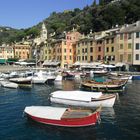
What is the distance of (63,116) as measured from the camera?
108 ft

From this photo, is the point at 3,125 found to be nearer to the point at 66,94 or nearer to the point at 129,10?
the point at 66,94

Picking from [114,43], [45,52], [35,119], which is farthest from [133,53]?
[35,119]

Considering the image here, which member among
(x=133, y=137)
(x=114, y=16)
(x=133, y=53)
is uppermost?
(x=114, y=16)

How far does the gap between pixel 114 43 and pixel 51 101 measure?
197 ft

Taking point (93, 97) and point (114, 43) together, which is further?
point (114, 43)

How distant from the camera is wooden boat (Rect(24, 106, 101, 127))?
32312mm

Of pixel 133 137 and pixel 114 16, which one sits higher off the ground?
pixel 114 16

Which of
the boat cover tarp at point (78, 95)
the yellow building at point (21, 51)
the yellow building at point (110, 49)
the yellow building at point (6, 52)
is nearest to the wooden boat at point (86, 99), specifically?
the boat cover tarp at point (78, 95)

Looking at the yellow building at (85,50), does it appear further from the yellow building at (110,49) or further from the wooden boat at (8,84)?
the wooden boat at (8,84)

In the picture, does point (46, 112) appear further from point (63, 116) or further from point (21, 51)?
point (21, 51)

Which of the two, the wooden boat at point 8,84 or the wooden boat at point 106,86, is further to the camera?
the wooden boat at point 8,84

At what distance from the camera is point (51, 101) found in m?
46.1

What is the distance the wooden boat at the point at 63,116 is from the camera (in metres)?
32.3

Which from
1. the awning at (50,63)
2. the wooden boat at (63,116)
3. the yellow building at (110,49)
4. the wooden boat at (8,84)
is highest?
the yellow building at (110,49)
